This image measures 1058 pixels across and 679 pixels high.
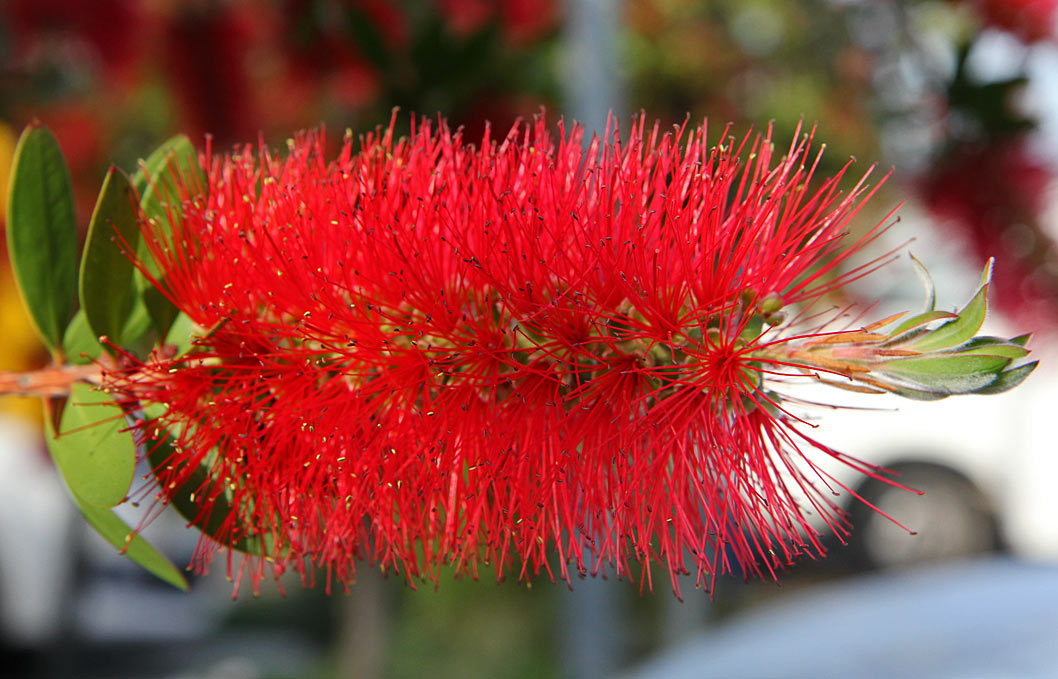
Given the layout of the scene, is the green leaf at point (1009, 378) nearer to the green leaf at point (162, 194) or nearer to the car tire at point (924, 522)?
the green leaf at point (162, 194)

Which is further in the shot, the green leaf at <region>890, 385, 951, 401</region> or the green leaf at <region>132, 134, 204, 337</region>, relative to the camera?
the green leaf at <region>132, 134, 204, 337</region>

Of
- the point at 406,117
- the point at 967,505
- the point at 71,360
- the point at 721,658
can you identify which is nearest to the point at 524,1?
the point at 406,117

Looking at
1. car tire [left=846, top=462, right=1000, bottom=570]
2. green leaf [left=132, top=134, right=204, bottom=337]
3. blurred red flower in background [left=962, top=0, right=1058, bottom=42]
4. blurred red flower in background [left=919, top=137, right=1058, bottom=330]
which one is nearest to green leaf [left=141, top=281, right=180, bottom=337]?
green leaf [left=132, top=134, right=204, bottom=337]

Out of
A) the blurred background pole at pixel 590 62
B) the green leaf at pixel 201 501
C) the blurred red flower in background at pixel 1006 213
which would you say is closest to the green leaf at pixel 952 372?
the green leaf at pixel 201 501

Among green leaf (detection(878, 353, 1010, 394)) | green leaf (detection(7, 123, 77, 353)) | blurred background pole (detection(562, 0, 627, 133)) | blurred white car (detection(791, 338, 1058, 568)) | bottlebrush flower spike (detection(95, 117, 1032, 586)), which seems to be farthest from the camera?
blurred white car (detection(791, 338, 1058, 568))

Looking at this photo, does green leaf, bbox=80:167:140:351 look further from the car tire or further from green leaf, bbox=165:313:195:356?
the car tire

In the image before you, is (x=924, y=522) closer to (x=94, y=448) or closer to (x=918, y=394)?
(x=918, y=394)

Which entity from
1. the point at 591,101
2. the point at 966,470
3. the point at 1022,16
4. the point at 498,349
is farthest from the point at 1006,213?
the point at 966,470
